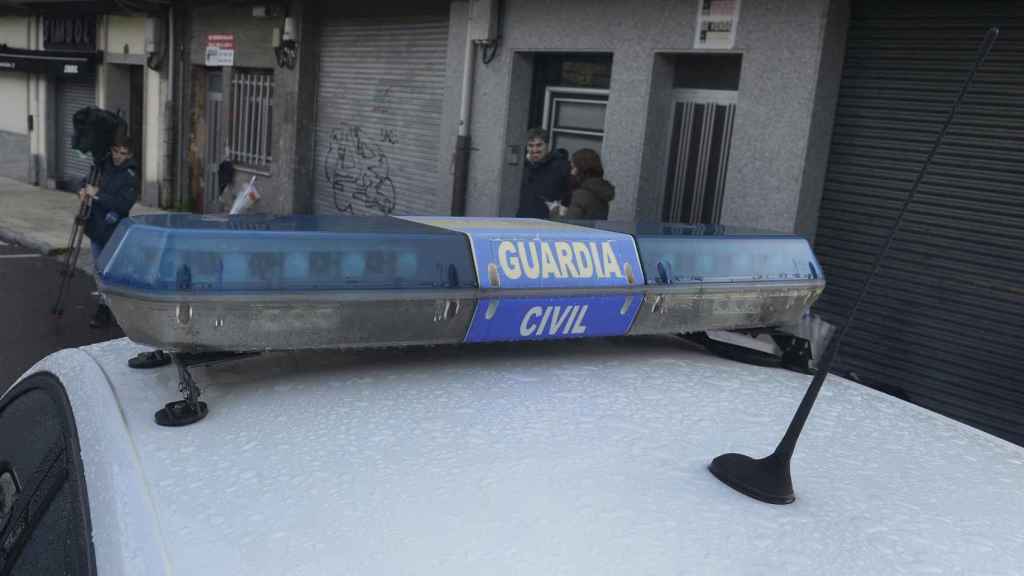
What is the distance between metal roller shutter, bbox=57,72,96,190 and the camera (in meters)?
18.0

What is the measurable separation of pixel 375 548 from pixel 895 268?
21.0 feet

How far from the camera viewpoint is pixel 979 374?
21.1ft

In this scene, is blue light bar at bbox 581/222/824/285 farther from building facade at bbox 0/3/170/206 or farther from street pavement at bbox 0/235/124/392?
building facade at bbox 0/3/170/206

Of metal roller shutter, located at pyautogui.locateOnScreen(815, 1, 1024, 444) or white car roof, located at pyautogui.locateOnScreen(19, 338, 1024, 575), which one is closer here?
white car roof, located at pyautogui.locateOnScreen(19, 338, 1024, 575)

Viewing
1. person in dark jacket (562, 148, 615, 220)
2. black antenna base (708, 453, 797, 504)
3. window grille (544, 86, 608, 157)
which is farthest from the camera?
window grille (544, 86, 608, 157)

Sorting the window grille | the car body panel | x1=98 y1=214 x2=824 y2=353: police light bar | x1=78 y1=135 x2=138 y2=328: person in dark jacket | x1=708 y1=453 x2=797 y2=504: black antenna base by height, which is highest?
the window grille

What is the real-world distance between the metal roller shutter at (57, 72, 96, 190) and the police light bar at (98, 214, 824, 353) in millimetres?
17621

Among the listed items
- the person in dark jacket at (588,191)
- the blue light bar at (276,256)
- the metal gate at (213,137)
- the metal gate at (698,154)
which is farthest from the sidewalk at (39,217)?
the blue light bar at (276,256)

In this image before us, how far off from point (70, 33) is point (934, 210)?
54.2 feet

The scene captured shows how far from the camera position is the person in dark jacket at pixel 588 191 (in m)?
7.08

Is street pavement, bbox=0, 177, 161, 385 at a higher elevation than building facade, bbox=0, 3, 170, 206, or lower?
lower

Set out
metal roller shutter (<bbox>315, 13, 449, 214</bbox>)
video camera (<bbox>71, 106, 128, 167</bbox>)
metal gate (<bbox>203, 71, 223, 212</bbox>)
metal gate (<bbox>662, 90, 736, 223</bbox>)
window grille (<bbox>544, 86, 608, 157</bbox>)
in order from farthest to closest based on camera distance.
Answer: metal gate (<bbox>203, 71, 223, 212</bbox>), metal roller shutter (<bbox>315, 13, 449, 214</bbox>), window grille (<bbox>544, 86, 608, 157</bbox>), metal gate (<bbox>662, 90, 736, 223</bbox>), video camera (<bbox>71, 106, 128, 167</bbox>)

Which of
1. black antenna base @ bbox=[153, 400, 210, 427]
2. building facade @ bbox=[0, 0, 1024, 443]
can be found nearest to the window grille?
building facade @ bbox=[0, 0, 1024, 443]

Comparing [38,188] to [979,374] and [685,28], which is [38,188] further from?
[979,374]
